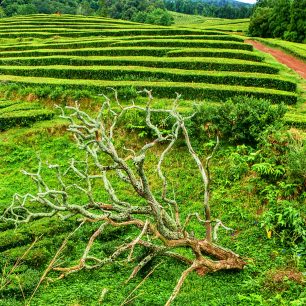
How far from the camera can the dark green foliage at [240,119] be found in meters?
12.0

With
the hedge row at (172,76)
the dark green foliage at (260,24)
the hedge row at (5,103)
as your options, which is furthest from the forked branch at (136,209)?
the dark green foliage at (260,24)

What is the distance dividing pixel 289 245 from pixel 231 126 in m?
4.99

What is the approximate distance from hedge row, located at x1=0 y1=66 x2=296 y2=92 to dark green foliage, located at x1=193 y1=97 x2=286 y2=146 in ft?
20.3

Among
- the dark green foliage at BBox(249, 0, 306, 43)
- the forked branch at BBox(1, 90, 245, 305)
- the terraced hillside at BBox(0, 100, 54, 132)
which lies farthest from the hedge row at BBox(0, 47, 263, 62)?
the dark green foliage at BBox(249, 0, 306, 43)

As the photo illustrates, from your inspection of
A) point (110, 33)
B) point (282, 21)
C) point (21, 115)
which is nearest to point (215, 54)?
point (21, 115)

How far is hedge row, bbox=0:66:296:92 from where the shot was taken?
738 inches

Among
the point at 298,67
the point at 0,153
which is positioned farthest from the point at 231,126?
the point at 298,67

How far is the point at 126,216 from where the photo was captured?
7488 mm

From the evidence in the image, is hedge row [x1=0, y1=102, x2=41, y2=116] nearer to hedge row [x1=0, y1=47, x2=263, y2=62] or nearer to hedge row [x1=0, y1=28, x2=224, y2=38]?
hedge row [x1=0, y1=47, x2=263, y2=62]

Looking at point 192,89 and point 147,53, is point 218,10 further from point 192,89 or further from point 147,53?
point 192,89

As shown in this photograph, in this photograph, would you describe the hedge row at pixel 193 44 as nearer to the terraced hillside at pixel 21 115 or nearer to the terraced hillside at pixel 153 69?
the terraced hillside at pixel 153 69

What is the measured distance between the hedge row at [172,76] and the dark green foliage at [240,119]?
→ 6188 millimetres

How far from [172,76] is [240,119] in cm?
768

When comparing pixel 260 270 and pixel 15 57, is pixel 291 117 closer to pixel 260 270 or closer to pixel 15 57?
pixel 260 270
